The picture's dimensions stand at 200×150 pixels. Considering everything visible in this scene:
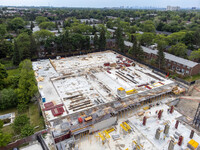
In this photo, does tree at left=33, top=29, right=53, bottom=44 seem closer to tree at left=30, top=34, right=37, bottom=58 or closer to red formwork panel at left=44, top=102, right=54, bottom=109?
tree at left=30, top=34, right=37, bottom=58

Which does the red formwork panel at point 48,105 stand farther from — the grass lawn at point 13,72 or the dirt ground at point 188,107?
the dirt ground at point 188,107

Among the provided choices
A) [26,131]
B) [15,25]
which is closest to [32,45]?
[26,131]

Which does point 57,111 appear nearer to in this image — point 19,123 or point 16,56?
point 19,123

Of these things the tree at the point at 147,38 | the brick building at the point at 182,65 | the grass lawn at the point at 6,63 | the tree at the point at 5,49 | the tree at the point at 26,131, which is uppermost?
the tree at the point at 147,38

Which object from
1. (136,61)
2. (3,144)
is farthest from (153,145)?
(136,61)

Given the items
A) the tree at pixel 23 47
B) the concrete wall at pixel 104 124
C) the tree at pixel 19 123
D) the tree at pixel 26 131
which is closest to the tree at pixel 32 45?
the tree at pixel 23 47

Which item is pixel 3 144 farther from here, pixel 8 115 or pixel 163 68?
pixel 163 68
